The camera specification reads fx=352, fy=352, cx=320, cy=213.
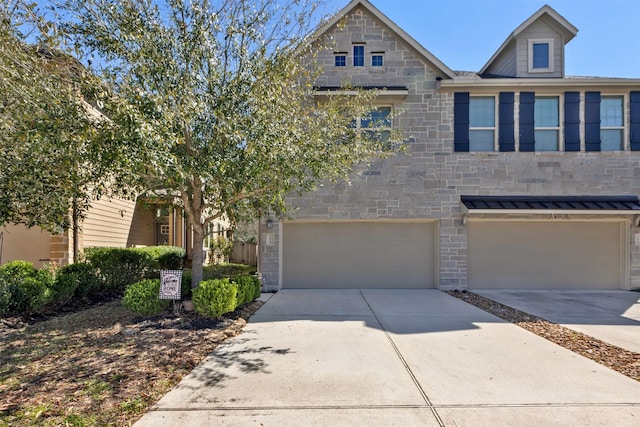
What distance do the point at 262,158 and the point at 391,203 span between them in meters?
5.72

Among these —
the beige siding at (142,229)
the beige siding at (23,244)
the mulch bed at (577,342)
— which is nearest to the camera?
the mulch bed at (577,342)

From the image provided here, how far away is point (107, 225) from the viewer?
11.1 m

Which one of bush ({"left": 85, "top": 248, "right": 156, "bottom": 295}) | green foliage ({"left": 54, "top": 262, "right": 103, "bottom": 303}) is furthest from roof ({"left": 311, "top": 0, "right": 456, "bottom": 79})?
green foliage ({"left": 54, "top": 262, "right": 103, "bottom": 303})

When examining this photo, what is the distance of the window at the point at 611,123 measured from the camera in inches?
403

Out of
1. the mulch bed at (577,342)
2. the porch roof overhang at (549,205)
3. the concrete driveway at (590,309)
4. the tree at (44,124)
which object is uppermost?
the tree at (44,124)

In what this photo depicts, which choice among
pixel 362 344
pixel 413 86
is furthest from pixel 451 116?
pixel 362 344

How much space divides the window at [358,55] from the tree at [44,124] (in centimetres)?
713

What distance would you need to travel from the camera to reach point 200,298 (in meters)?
6.24

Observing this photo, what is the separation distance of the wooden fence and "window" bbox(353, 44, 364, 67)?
9968 millimetres

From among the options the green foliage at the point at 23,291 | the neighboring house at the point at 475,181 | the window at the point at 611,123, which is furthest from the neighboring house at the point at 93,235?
the window at the point at 611,123

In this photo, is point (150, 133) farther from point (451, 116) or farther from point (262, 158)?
point (451, 116)

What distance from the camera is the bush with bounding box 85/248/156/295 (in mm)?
9109

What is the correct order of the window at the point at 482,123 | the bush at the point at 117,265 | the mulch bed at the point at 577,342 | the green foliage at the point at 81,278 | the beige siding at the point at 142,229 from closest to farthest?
the mulch bed at the point at 577,342
the green foliage at the point at 81,278
the bush at the point at 117,265
the window at the point at 482,123
the beige siding at the point at 142,229

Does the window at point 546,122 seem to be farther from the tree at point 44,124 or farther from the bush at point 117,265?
the bush at point 117,265
